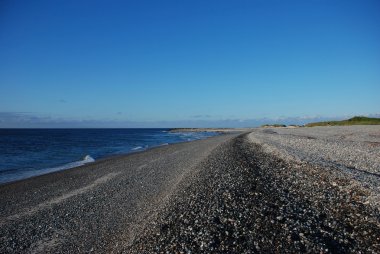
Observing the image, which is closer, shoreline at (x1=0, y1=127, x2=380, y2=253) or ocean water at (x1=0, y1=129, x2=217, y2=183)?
shoreline at (x1=0, y1=127, x2=380, y2=253)

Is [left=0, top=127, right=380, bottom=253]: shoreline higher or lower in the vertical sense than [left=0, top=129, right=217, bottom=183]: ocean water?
higher

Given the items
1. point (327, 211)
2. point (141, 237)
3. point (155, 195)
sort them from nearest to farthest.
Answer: point (141, 237) → point (327, 211) → point (155, 195)

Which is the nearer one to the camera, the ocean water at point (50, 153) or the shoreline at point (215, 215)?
Answer: the shoreline at point (215, 215)

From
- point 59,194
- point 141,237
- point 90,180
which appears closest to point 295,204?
point 141,237

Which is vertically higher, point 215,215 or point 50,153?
point 215,215

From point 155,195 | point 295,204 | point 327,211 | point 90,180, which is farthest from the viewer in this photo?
point 90,180

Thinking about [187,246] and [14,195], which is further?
[14,195]

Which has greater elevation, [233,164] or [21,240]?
[233,164]

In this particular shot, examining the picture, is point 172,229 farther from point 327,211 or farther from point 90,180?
point 90,180

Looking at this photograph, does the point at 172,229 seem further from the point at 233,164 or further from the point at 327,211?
the point at 233,164

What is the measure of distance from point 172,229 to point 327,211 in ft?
17.4

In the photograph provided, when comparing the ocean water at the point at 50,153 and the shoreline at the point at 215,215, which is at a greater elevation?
the shoreline at the point at 215,215

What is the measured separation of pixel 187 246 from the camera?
8289mm

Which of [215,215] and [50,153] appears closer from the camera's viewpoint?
[215,215]
